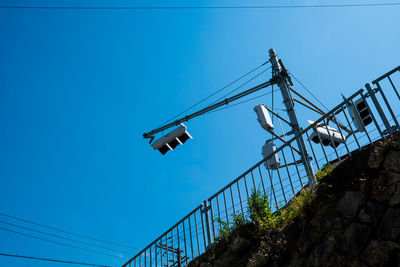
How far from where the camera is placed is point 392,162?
3.93 m

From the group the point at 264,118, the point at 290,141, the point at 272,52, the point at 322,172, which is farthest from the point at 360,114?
the point at 272,52

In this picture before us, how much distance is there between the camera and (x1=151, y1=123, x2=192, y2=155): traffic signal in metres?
10.5

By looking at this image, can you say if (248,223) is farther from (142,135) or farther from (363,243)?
(142,135)

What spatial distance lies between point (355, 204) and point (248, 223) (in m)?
1.91

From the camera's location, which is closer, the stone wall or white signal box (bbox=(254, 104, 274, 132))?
the stone wall

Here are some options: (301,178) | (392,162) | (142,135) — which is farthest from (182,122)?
(392,162)

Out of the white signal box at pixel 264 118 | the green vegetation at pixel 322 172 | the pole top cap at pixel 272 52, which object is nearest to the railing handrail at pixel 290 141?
the green vegetation at pixel 322 172

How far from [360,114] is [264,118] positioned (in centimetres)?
396

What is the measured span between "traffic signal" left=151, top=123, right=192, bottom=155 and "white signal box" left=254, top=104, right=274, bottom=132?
2653 mm

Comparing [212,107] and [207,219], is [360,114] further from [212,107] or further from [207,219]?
[212,107]

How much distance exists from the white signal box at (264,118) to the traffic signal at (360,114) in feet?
12.1

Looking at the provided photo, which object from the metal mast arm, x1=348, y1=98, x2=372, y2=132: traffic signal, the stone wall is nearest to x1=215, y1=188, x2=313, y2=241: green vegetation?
the stone wall

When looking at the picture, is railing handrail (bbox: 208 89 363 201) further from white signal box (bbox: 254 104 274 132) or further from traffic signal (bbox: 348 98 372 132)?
white signal box (bbox: 254 104 274 132)

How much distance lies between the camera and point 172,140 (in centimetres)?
1059
